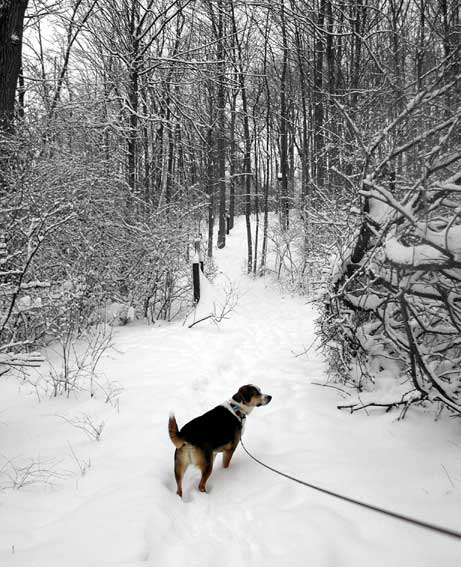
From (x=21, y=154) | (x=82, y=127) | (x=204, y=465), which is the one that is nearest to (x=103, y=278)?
(x=21, y=154)

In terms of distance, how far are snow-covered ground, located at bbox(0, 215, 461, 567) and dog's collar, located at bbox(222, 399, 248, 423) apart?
420 mm

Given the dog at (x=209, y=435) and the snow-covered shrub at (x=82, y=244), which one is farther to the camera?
the snow-covered shrub at (x=82, y=244)

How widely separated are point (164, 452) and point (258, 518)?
1.09m

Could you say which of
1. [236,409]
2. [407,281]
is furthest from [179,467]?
A: [407,281]

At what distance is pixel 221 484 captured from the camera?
298 centimetres

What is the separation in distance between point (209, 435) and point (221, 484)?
18.2 inches

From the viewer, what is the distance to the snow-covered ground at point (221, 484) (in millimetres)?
2096

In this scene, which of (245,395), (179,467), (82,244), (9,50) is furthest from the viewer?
(82,244)

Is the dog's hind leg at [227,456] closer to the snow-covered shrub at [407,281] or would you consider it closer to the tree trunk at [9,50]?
the snow-covered shrub at [407,281]

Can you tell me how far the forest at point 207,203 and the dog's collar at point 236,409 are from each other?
1422 millimetres

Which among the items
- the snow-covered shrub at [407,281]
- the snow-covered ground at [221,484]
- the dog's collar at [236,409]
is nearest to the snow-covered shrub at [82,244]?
the snow-covered ground at [221,484]

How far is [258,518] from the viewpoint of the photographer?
97.6 inches

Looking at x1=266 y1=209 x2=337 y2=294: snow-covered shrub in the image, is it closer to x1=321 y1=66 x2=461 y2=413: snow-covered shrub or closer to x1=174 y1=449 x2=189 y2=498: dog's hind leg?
x1=321 y1=66 x2=461 y2=413: snow-covered shrub

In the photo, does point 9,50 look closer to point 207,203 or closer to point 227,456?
point 207,203
